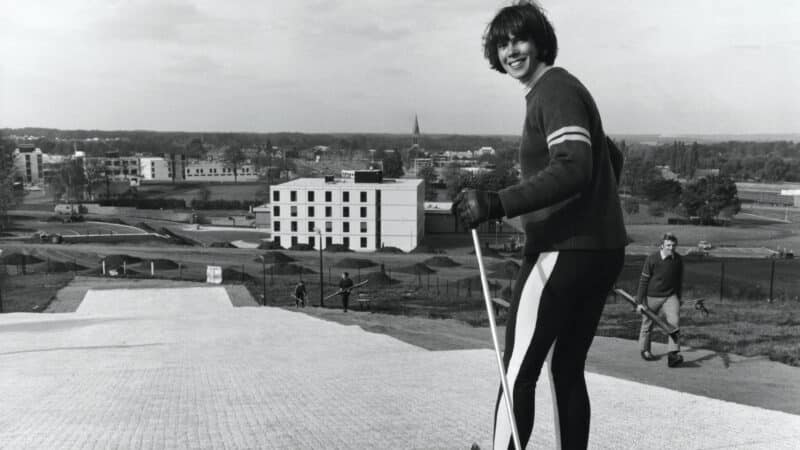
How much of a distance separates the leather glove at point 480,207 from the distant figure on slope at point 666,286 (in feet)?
18.5

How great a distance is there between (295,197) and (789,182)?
64.8 m

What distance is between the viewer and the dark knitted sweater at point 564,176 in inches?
93.9

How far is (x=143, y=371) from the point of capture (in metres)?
7.24

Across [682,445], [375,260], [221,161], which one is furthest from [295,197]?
[221,161]

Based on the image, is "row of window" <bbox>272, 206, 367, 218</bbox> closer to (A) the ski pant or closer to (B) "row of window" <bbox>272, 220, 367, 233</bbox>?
(B) "row of window" <bbox>272, 220, 367, 233</bbox>

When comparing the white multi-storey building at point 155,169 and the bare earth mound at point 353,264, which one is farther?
the white multi-storey building at point 155,169

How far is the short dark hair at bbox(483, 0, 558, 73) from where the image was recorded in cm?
259

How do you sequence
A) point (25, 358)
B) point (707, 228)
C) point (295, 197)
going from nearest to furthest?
point (25, 358), point (295, 197), point (707, 228)

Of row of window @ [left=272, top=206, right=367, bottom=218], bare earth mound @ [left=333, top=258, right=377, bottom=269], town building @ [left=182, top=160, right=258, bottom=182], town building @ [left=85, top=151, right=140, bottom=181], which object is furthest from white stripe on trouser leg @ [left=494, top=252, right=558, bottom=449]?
town building @ [left=182, top=160, right=258, bottom=182]

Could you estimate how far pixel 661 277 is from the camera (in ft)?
25.2

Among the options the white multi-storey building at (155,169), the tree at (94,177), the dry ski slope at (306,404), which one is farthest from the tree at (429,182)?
the dry ski slope at (306,404)

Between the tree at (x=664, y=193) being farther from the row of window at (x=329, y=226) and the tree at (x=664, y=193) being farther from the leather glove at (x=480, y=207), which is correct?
the leather glove at (x=480, y=207)

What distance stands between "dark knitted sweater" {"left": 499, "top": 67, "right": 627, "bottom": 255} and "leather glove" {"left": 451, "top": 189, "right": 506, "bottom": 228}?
0.12 feet

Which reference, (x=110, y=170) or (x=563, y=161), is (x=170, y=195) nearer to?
(x=110, y=170)
